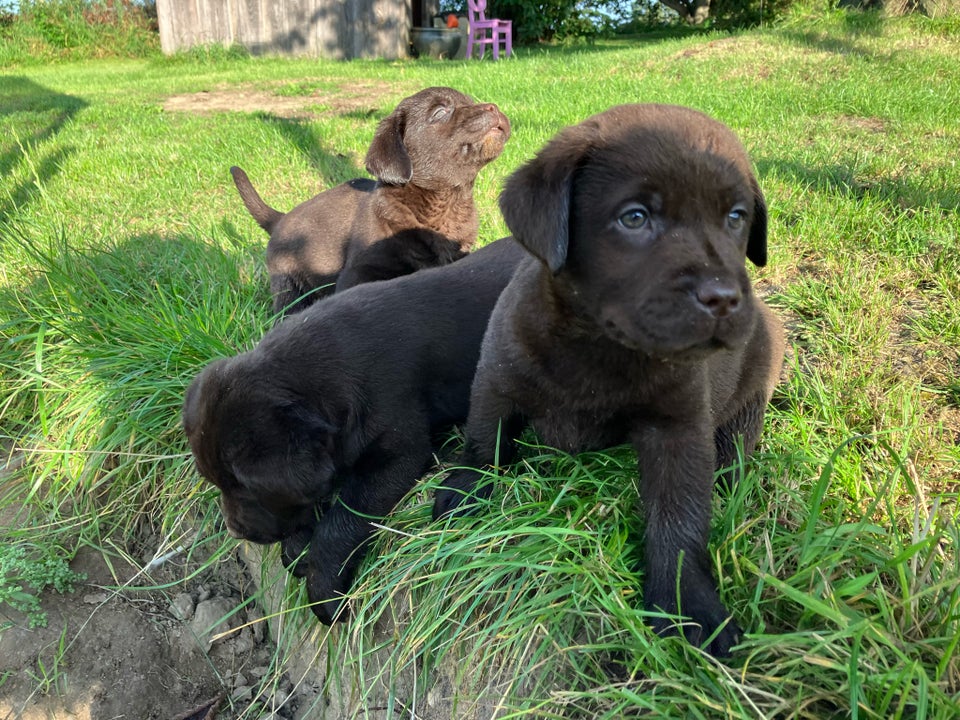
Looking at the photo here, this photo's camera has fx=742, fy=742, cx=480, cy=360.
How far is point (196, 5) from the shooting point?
1725 centimetres

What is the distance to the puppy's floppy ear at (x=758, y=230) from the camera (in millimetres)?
2264

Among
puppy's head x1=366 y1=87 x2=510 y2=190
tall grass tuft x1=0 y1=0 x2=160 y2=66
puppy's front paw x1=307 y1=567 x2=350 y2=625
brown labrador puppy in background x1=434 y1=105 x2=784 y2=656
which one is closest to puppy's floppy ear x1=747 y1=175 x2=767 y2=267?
brown labrador puppy in background x1=434 y1=105 x2=784 y2=656

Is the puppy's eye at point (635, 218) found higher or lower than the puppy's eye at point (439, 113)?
lower

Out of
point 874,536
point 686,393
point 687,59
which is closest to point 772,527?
point 874,536

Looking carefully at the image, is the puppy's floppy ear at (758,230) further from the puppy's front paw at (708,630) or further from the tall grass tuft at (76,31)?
the tall grass tuft at (76,31)

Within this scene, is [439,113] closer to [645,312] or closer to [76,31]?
[645,312]

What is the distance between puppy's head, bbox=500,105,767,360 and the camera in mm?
1848

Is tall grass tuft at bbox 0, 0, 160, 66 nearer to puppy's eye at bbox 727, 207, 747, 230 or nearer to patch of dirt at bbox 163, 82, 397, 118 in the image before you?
patch of dirt at bbox 163, 82, 397, 118

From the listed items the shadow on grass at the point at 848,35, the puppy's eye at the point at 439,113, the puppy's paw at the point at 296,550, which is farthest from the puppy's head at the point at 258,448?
the shadow on grass at the point at 848,35

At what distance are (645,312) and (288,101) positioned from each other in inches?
421

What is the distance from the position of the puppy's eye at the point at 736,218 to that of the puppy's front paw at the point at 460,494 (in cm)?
116

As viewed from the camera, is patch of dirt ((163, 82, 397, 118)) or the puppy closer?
the puppy

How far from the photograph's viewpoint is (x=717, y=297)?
179 cm

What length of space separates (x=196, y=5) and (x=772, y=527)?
61.9ft
